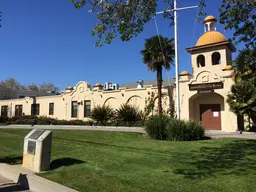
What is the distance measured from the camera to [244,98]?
728 inches

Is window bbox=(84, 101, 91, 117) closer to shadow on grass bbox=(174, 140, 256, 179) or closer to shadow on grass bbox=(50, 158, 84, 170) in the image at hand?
shadow on grass bbox=(174, 140, 256, 179)

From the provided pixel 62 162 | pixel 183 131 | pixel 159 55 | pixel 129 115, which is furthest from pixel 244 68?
pixel 62 162

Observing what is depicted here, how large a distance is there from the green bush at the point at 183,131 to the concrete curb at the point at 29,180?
29.4 ft

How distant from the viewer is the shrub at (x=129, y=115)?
25.7 m

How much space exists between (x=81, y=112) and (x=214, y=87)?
17.6 metres

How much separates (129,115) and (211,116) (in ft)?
26.9

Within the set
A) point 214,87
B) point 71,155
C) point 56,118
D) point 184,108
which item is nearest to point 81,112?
point 56,118

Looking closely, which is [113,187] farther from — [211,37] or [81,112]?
[81,112]

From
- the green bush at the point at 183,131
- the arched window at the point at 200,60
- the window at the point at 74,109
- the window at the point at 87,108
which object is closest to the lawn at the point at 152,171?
the green bush at the point at 183,131

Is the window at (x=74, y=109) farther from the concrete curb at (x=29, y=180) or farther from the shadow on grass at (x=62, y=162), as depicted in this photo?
the concrete curb at (x=29, y=180)

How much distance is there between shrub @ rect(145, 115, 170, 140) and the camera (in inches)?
574

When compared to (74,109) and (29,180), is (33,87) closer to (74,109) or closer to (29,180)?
(74,109)

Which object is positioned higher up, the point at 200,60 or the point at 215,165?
the point at 200,60

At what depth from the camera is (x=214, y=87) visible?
21453 mm
